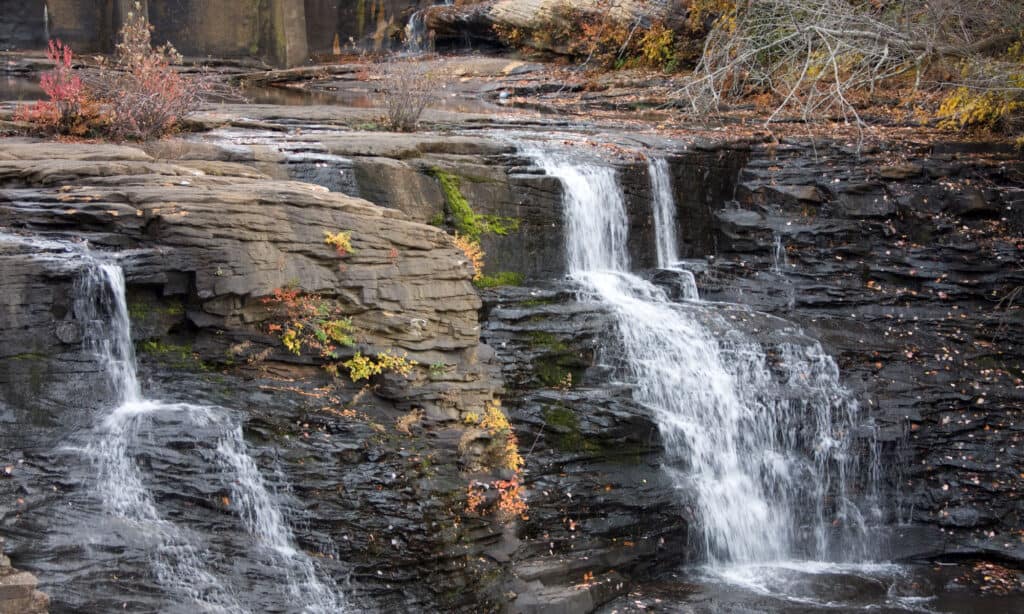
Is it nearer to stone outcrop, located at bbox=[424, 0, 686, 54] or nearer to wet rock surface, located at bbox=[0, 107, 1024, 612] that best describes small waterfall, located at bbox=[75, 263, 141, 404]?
wet rock surface, located at bbox=[0, 107, 1024, 612]

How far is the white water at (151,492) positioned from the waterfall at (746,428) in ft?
11.7

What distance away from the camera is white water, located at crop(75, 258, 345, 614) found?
6.18 metres

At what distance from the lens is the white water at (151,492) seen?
20.3ft

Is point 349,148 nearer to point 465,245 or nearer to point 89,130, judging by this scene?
point 465,245

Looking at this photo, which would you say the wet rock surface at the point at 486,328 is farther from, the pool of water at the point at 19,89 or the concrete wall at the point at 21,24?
the concrete wall at the point at 21,24

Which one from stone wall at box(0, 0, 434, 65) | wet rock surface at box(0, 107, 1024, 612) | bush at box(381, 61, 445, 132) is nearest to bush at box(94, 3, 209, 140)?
wet rock surface at box(0, 107, 1024, 612)

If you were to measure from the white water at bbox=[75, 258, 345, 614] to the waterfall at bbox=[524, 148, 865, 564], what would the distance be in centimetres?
357

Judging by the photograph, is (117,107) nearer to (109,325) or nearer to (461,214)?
(461,214)

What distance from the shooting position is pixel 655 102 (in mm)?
16453

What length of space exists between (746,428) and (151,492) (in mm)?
5236

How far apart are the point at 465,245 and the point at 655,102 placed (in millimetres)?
7692

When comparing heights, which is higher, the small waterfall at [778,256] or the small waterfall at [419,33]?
the small waterfall at [419,33]

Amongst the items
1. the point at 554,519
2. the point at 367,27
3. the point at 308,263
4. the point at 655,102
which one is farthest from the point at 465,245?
the point at 367,27

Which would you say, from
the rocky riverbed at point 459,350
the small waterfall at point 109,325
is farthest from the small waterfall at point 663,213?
the small waterfall at point 109,325
